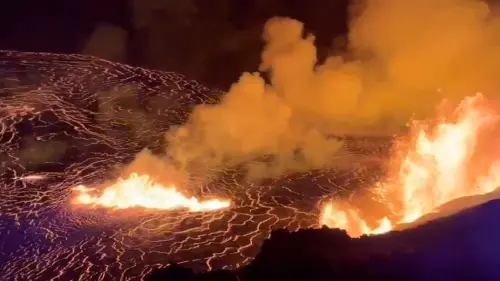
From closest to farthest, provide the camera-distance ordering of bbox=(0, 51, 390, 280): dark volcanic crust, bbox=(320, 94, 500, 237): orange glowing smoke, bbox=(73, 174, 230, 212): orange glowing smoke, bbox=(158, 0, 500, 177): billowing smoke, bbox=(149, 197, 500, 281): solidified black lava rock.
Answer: bbox=(149, 197, 500, 281): solidified black lava rock → bbox=(0, 51, 390, 280): dark volcanic crust → bbox=(320, 94, 500, 237): orange glowing smoke → bbox=(73, 174, 230, 212): orange glowing smoke → bbox=(158, 0, 500, 177): billowing smoke

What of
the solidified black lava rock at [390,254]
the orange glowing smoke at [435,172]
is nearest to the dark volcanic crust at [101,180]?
the orange glowing smoke at [435,172]

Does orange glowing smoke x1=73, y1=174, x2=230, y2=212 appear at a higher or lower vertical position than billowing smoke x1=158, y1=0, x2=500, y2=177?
lower

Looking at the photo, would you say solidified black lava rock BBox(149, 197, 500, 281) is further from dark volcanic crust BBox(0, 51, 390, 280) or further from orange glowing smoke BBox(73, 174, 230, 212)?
orange glowing smoke BBox(73, 174, 230, 212)

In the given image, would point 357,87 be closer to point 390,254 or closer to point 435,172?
point 435,172

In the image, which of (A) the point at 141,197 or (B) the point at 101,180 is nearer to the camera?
(A) the point at 141,197

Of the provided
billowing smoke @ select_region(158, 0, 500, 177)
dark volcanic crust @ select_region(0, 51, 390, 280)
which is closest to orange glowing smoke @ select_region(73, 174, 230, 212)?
dark volcanic crust @ select_region(0, 51, 390, 280)

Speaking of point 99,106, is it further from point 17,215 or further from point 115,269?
point 115,269

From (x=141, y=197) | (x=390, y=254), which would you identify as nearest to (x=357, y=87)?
(x=141, y=197)

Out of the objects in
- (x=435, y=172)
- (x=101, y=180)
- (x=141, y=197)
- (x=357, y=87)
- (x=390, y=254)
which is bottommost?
(x=390, y=254)
